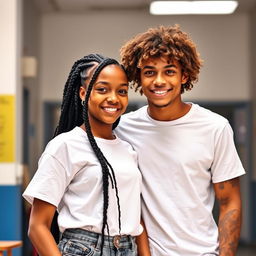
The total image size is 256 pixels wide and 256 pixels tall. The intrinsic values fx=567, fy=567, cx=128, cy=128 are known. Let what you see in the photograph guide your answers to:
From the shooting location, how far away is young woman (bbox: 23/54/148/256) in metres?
1.55

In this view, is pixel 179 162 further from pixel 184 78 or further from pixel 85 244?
pixel 85 244

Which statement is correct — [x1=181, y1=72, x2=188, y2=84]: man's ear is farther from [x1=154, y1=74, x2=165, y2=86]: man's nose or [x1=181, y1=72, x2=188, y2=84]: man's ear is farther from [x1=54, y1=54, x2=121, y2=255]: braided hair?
[x1=54, y1=54, x2=121, y2=255]: braided hair

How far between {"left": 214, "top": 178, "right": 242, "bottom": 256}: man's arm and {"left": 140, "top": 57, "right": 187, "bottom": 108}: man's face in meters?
0.33

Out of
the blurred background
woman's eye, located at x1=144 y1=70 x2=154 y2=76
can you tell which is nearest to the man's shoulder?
woman's eye, located at x1=144 y1=70 x2=154 y2=76

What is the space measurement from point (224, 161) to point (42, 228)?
62cm

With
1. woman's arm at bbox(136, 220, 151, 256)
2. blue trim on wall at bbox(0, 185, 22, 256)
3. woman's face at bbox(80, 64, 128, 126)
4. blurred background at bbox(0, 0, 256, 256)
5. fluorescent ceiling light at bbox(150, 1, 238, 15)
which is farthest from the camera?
blurred background at bbox(0, 0, 256, 256)

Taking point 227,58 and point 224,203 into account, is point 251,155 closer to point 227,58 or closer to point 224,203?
point 227,58

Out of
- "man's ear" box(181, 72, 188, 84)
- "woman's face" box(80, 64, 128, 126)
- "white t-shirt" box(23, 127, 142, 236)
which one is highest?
"man's ear" box(181, 72, 188, 84)

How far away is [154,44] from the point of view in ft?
5.72

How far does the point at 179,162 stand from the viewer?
178 centimetres

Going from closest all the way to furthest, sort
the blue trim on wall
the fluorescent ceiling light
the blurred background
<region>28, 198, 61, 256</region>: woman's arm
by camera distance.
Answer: <region>28, 198, 61, 256</region>: woman's arm
the blue trim on wall
the fluorescent ceiling light
the blurred background

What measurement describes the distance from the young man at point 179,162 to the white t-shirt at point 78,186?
182 millimetres

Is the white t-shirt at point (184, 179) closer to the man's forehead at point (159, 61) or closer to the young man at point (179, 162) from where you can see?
the young man at point (179, 162)

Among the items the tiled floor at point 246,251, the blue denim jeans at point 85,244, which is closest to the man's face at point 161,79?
Result: the blue denim jeans at point 85,244
